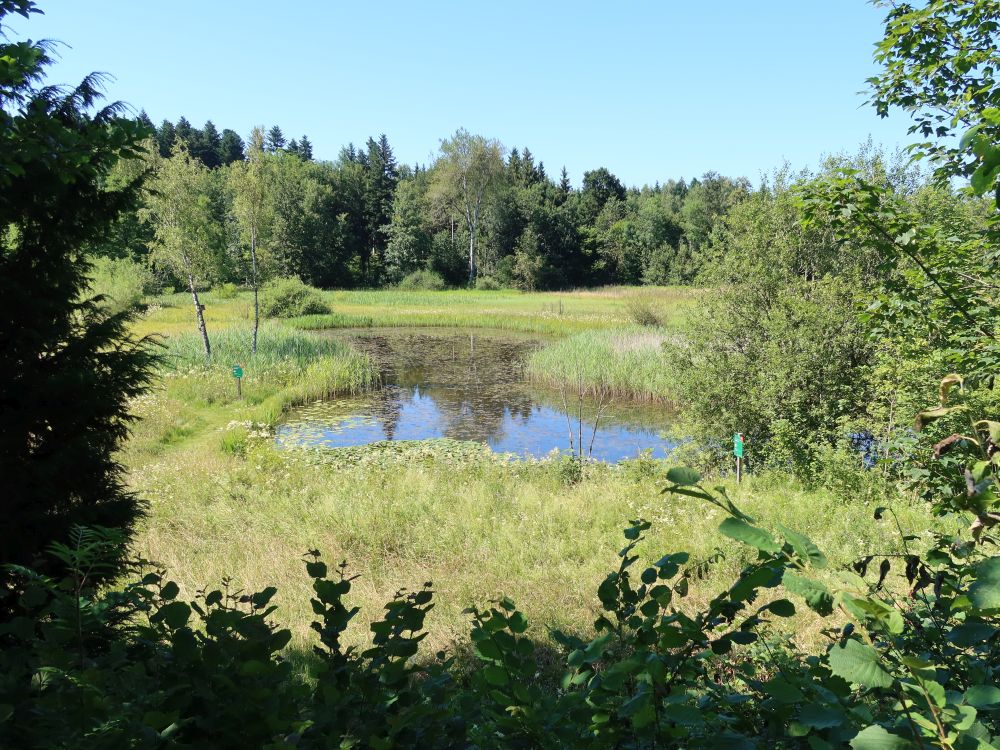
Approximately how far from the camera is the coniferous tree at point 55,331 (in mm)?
3174

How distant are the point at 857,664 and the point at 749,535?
21 centimetres

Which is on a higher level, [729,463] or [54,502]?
[54,502]

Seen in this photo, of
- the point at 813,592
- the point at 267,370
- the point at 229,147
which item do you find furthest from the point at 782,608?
the point at 229,147

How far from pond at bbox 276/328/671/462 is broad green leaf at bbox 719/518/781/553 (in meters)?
9.05

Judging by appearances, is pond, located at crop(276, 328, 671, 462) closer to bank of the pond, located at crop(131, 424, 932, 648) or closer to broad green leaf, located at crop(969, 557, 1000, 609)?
bank of the pond, located at crop(131, 424, 932, 648)

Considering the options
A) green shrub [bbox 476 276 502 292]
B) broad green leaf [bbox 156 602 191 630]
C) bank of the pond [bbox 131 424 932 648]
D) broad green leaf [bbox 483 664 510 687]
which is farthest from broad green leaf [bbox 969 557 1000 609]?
green shrub [bbox 476 276 502 292]

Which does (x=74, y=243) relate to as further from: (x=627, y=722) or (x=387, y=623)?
(x=627, y=722)

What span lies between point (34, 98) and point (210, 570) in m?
3.89

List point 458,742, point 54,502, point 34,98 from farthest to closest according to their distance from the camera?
point 34,98 → point 54,502 → point 458,742

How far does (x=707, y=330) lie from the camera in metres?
10.3

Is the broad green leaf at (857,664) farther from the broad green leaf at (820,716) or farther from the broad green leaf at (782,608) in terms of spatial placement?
the broad green leaf at (782,608)

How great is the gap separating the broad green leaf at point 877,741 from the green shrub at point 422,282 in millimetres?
51687

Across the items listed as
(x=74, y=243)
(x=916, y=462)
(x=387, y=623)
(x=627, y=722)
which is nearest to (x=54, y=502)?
(x=74, y=243)

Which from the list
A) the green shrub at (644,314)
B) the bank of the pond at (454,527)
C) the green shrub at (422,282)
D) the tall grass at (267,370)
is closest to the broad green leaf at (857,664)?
the bank of the pond at (454,527)
